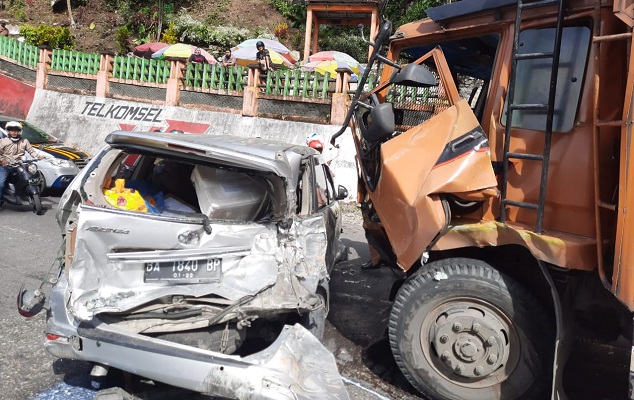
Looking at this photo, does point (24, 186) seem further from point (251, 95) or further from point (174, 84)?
point (174, 84)

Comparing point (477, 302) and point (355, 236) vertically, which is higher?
point (477, 302)

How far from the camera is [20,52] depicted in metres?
16.3

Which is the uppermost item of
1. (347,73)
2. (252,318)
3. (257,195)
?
(347,73)

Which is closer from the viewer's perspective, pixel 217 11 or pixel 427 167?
pixel 427 167

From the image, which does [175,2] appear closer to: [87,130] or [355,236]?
[87,130]

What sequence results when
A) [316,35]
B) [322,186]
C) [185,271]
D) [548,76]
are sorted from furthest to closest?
[316,35] → [322,186] → [548,76] → [185,271]

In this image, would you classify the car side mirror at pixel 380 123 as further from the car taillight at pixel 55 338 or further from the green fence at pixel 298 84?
the green fence at pixel 298 84

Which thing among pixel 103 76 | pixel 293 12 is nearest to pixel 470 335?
pixel 103 76

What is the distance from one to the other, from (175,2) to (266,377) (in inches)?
1009

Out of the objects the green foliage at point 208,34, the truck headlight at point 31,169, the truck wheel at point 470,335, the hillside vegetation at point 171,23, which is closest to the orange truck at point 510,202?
the truck wheel at point 470,335

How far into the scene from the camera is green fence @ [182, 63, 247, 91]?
43.6 ft

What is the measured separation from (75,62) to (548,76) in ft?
51.2

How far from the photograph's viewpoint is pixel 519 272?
10.8 feet

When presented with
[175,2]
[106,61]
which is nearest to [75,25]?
[175,2]
